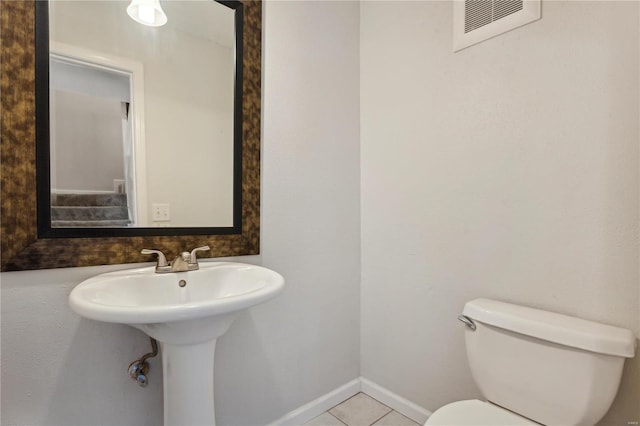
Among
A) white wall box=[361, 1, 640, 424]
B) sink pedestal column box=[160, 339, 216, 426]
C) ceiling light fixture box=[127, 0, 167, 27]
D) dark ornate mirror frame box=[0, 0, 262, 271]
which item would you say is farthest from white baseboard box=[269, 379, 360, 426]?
ceiling light fixture box=[127, 0, 167, 27]

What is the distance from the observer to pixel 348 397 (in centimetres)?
165

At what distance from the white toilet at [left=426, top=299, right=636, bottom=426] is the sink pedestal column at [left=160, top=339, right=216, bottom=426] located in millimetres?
668

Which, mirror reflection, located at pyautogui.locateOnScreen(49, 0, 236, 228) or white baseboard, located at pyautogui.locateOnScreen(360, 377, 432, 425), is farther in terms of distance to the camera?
white baseboard, located at pyautogui.locateOnScreen(360, 377, 432, 425)

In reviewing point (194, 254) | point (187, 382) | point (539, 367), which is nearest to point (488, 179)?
point (539, 367)

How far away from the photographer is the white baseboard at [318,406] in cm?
142

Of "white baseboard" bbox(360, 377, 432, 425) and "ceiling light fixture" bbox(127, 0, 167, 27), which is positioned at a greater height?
"ceiling light fixture" bbox(127, 0, 167, 27)

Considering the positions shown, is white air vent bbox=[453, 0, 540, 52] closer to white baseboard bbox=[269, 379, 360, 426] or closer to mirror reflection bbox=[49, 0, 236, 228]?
mirror reflection bbox=[49, 0, 236, 228]

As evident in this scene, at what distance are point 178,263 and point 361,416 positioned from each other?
116 cm

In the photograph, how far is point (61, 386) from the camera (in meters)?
0.93

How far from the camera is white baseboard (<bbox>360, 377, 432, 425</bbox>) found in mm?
1439

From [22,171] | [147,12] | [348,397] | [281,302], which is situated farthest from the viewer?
[348,397]

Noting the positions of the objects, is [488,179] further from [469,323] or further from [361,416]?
[361,416]

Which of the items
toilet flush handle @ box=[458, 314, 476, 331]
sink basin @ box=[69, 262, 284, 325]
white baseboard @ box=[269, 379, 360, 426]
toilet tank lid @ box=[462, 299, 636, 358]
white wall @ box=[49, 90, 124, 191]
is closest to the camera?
sink basin @ box=[69, 262, 284, 325]

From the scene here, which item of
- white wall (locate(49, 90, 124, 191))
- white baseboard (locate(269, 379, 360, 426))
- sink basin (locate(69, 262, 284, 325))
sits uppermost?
white wall (locate(49, 90, 124, 191))
